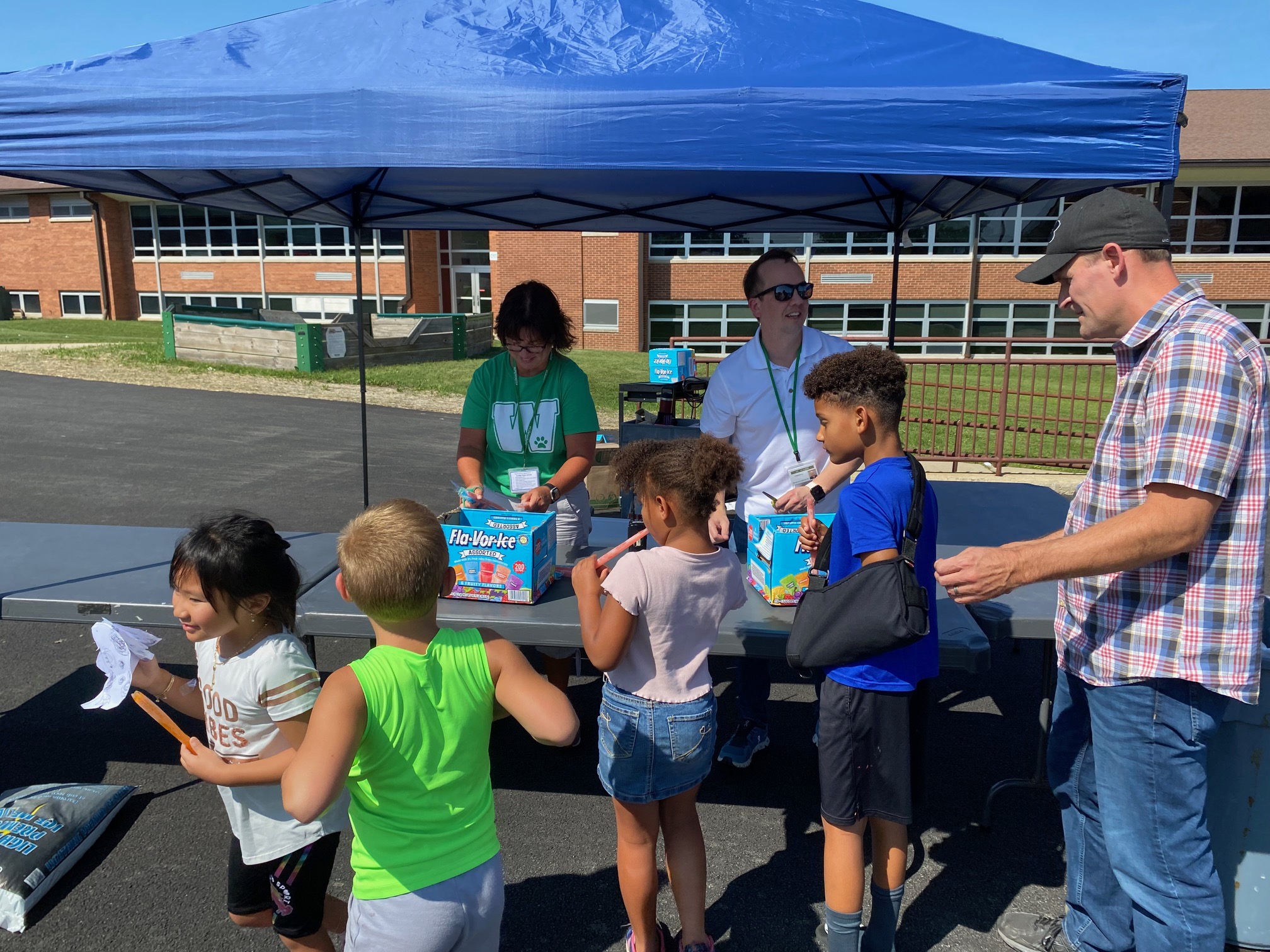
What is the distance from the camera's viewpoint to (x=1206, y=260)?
24812mm

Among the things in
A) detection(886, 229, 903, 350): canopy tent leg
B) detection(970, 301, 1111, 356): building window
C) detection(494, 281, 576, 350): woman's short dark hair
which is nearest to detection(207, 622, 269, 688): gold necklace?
detection(494, 281, 576, 350): woman's short dark hair

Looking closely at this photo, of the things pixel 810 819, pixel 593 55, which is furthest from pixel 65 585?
pixel 810 819

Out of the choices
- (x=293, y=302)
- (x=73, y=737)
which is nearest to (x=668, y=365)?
(x=73, y=737)

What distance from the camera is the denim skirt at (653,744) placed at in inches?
88.3

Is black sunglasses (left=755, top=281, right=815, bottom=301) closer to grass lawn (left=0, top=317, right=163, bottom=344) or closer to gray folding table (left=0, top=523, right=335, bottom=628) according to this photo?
gray folding table (left=0, top=523, right=335, bottom=628)

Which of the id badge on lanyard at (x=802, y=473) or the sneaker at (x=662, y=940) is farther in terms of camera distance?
the id badge on lanyard at (x=802, y=473)

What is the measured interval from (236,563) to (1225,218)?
29339 millimetres

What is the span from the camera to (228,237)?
3050 cm

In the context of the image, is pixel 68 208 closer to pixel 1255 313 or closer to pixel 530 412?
pixel 530 412

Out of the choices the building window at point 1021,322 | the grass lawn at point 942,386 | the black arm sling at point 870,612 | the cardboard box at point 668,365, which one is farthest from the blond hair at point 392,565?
the building window at point 1021,322

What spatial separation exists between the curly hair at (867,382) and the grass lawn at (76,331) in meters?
22.6

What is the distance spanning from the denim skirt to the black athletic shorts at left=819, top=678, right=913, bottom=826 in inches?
12.6

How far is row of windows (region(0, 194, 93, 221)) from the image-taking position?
102ft

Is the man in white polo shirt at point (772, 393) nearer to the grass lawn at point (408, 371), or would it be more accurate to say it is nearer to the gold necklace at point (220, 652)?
the gold necklace at point (220, 652)
